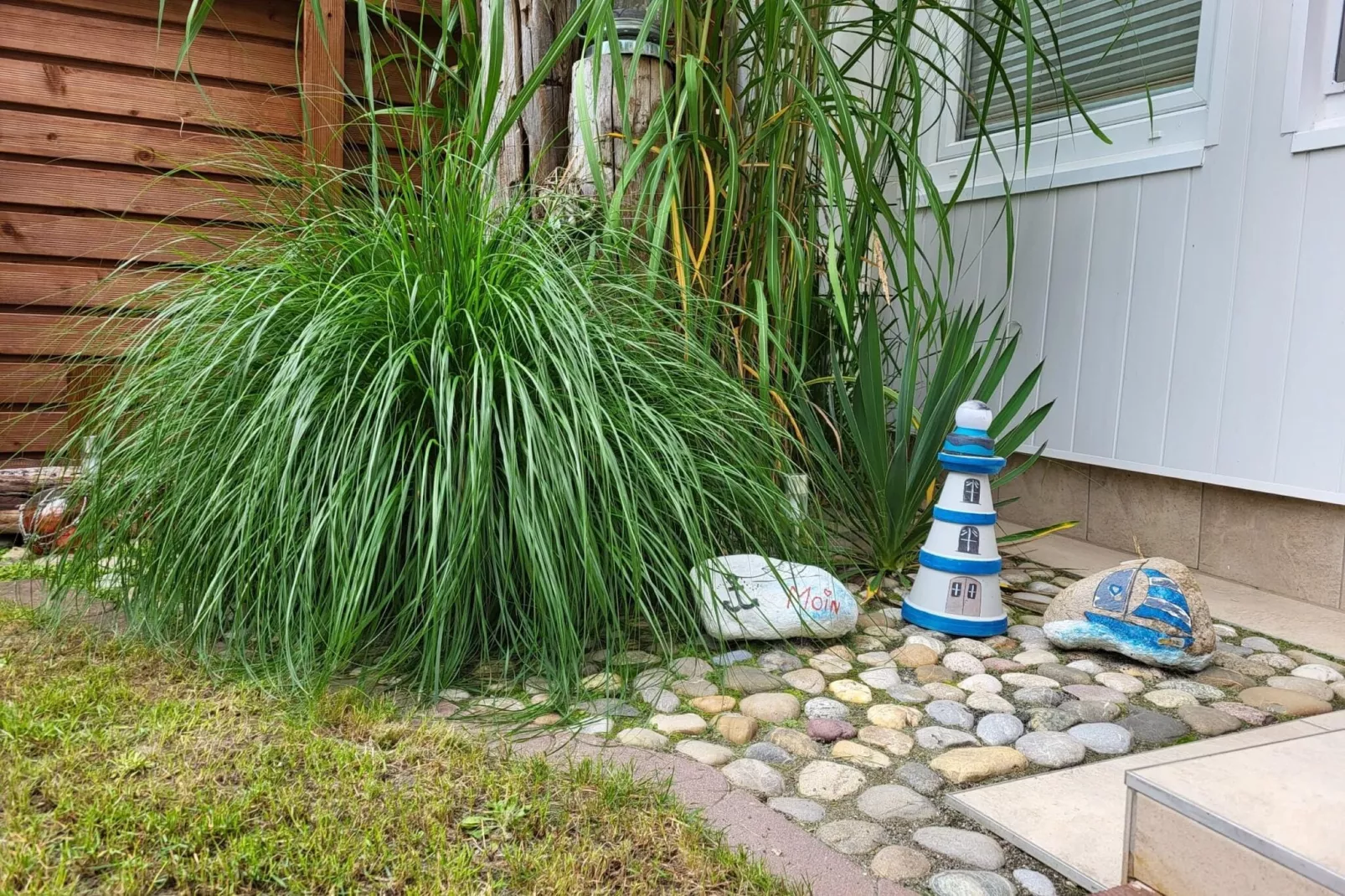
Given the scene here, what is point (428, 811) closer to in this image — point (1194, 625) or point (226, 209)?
point (1194, 625)

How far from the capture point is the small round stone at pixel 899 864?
1280 mm

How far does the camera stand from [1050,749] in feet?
5.51

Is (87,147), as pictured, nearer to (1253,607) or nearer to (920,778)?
(920,778)

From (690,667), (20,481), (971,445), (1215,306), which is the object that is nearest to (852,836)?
(690,667)

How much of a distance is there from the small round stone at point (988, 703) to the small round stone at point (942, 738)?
0.11 meters

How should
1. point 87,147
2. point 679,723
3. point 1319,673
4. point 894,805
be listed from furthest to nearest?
point 87,147
point 1319,673
point 679,723
point 894,805

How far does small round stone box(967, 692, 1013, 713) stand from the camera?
1838 millimetres

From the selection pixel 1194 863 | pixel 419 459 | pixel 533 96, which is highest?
pixel 533 96

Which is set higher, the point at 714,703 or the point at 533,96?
the point at 533,96

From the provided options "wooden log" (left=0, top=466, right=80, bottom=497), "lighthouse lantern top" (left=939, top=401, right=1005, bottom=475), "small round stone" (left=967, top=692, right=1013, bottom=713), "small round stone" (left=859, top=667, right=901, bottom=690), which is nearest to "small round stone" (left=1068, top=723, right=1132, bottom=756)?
"small round stone" (left=967, top=692, right=1013, bottom=713)

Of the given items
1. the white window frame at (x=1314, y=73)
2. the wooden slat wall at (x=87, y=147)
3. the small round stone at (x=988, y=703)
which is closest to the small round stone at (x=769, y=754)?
the small round stone at (x=988, y=703)

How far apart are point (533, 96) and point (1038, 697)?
1.97 meters

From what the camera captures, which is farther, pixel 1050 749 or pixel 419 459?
pixel 419 459

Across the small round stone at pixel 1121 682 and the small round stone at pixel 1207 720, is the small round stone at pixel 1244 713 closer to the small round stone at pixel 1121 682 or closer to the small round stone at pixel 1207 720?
the small round stone at pixel 1207 720
